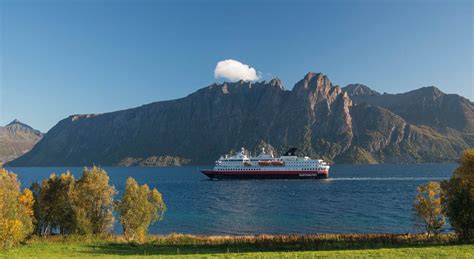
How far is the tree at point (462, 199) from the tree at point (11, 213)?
43555 millimetres

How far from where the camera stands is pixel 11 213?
129ft

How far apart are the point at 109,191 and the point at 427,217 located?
3870 cm

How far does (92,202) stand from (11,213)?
10.2 m

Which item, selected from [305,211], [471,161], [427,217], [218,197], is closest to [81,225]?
[427,217]

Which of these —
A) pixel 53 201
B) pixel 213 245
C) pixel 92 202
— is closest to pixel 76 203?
pixel 92 202

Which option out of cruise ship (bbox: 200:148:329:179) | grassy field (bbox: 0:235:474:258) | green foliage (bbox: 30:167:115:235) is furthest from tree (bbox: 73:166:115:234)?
cruise ship (bbox: 200:148:329:179)

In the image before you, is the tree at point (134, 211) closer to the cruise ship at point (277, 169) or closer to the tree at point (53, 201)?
the tree at point (53, 201)

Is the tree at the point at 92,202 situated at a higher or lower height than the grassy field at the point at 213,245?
higher

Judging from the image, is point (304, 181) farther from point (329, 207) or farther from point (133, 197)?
point (133, 197)

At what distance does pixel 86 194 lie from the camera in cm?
4772

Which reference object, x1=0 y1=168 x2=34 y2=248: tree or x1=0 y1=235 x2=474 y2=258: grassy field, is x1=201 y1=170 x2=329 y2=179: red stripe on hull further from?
x1=0 y1=168 x2=34 y2=248: tree

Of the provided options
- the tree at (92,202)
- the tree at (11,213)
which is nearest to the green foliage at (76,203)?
the tree at (92,202)

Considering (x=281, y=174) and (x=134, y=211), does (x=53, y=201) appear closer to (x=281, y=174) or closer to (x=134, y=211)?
(x=134, y=211)

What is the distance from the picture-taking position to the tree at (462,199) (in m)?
39.9
